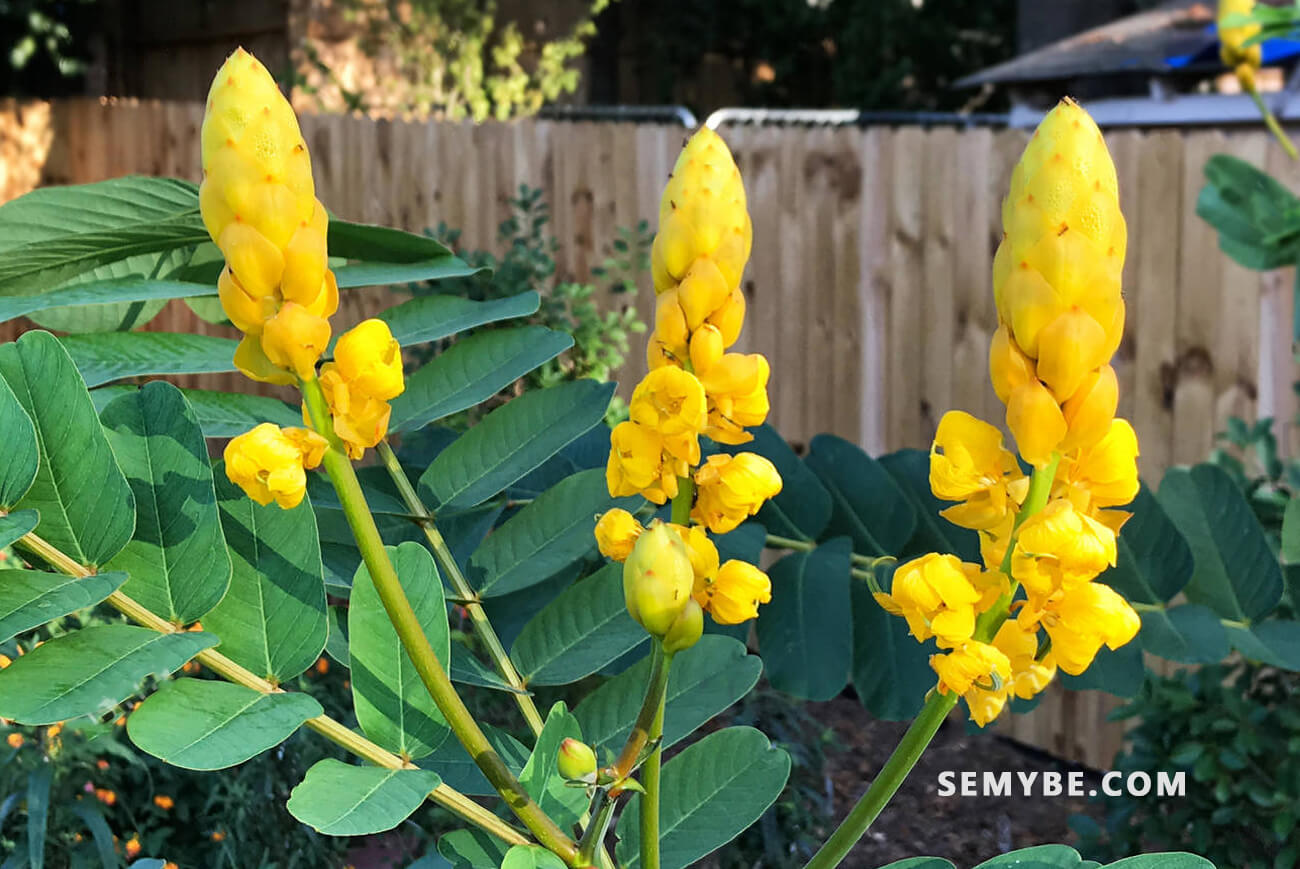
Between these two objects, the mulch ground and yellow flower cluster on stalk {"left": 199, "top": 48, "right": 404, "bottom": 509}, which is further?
the mulch ground

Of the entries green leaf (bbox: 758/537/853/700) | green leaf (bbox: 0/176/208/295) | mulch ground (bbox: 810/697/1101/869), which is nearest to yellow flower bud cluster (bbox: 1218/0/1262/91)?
green leaf (bbox: 758/537/853/700)

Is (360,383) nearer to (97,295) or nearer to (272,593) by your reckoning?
(272,593)

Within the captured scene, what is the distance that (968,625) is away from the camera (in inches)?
20.5

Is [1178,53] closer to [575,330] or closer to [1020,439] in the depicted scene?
[575,330]

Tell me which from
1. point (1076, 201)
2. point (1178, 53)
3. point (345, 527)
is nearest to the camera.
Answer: point (1076, 201)

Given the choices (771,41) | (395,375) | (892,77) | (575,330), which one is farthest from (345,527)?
(771,41)

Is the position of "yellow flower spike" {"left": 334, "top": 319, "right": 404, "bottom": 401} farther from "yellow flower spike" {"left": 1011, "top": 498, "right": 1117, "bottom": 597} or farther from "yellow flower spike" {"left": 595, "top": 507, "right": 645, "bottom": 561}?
"yellow flower spike" {"left": 1011, "top": 498, "right": 1117, "bottom": 597}

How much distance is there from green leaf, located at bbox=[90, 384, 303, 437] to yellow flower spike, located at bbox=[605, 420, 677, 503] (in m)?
0.43

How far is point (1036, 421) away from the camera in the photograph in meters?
0.49

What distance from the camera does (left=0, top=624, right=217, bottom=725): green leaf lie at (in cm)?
60

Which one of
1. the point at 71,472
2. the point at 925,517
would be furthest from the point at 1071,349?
the point at 925,517

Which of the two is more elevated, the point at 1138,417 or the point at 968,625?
the point at 968,625

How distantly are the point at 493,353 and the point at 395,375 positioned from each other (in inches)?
20.0

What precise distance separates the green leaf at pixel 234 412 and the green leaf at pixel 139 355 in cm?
2
